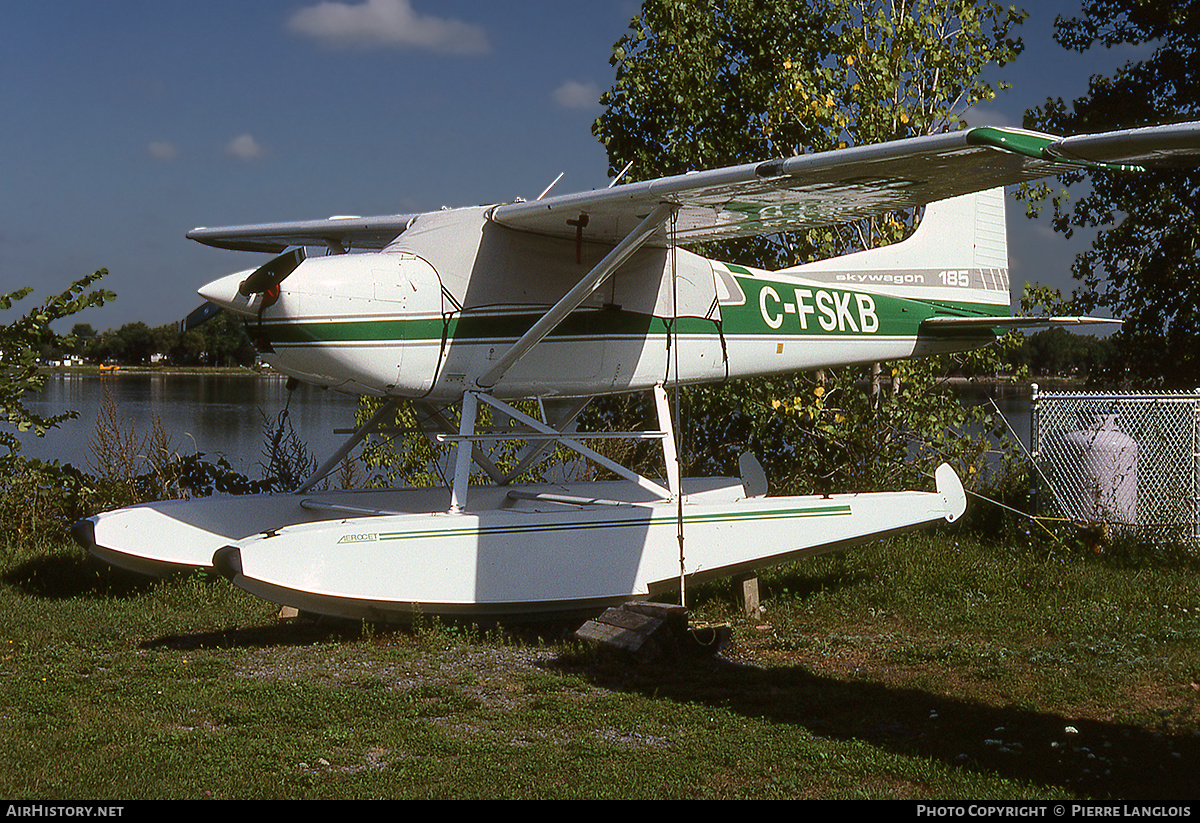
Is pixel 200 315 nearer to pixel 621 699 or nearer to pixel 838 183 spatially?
pixel 621 699

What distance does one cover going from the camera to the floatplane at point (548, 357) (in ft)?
19.4

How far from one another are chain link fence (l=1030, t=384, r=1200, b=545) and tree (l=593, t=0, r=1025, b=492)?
5.27 ft

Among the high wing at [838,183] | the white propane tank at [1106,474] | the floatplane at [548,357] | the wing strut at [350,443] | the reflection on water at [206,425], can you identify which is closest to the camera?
the high wing at [838,183]

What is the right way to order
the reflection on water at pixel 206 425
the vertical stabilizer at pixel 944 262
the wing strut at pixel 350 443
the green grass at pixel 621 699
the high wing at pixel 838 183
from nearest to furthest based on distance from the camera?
the green grass at pixel 621 699 < the high wing at pixel 838 183 < the wing strut at pixel 350 443 < the vertical stabilizer at pixel 944 262 < the reflection on water at pixel 206 425

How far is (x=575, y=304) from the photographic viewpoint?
661 cm

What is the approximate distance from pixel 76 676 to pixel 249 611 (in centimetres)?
173

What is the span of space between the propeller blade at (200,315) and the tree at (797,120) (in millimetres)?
6204

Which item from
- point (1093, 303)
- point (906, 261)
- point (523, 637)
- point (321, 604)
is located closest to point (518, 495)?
point (523, 637)

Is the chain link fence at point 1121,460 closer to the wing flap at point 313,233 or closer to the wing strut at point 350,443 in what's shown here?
the wing strut at point 350,443

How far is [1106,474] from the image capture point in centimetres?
885

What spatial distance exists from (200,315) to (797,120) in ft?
23.6

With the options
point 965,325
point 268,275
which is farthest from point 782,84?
point 268,275

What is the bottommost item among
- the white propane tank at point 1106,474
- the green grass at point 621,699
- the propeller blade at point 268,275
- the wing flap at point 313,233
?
the green grass at point 621,699

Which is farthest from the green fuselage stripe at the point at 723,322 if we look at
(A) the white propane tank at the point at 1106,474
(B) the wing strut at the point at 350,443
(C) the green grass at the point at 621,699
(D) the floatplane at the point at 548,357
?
(C) the green grass at the point at 621,699
